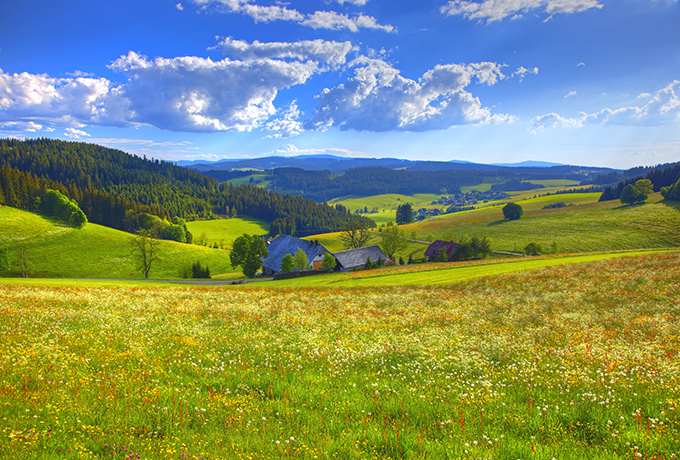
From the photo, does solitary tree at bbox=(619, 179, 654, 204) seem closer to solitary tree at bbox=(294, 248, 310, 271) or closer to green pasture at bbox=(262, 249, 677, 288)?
green pasture at bbox=(262, 249, 677, 288)

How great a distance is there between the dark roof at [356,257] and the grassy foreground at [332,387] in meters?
72.1

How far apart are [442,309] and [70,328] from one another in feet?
65.9

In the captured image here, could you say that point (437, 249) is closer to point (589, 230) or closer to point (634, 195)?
point (589, 230)

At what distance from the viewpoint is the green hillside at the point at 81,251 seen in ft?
270

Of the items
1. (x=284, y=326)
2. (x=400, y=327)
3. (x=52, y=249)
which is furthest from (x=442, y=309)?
(x=52, y=249)

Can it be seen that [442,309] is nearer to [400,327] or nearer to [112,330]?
[400,327]

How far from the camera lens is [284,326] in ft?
51.9

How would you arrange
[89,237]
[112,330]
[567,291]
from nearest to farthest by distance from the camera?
[112,330] < [567,291] < [89,237]

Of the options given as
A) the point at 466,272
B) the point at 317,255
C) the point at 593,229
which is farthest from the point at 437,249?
the point at 466,272

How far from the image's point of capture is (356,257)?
91.9 metres

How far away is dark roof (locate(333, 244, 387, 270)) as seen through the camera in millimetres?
89125

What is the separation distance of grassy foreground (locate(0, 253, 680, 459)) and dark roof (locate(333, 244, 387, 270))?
72.1 m

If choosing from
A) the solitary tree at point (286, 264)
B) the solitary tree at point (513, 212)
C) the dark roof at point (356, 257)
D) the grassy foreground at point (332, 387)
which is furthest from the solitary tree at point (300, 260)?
the solitary tree at point (513, 212)

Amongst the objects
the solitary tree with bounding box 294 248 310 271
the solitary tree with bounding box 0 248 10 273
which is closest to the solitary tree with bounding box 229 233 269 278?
the solitary tree with bounding box 294 248 310 271
